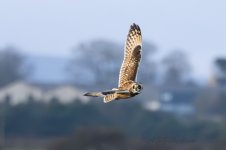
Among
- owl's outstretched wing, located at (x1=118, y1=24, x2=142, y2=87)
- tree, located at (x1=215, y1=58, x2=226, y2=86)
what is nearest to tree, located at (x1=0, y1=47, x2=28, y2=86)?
tree, located at (x1=215, y1=58, x2=226, y2=86)

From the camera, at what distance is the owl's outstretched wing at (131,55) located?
44.4 ft

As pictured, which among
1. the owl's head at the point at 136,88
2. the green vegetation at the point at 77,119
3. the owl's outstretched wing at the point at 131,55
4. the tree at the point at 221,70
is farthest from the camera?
the tree at the point at 221,70

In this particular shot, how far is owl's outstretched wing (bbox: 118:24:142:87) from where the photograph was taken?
44.4 ft

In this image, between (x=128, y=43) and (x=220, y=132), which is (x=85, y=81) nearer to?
(x=220, y=132)

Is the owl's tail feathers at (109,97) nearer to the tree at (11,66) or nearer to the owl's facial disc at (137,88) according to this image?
the owl's facial disc at (137,88)

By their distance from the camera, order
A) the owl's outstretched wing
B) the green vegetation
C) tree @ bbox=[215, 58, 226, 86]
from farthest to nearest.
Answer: tree @ bbox=[215, 58, 226, 86], the green vegetation, the owl's outstretched wing

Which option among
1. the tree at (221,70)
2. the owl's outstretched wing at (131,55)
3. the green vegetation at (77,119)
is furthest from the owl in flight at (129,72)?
the tree at (221,70)

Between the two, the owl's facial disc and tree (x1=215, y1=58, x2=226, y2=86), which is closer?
the owl's facial disc

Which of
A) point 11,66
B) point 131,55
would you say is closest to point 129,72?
point 131,55

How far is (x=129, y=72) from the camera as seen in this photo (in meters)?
13.7

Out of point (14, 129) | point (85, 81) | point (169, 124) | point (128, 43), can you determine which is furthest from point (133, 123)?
point (128, 43)

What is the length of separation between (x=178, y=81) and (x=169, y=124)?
94.3ft

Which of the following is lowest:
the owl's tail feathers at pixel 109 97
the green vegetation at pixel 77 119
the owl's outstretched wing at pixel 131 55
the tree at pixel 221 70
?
the owl's tail feathers at pixel 109 97

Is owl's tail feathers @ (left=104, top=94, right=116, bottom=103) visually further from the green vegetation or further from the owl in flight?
the green vegetation
